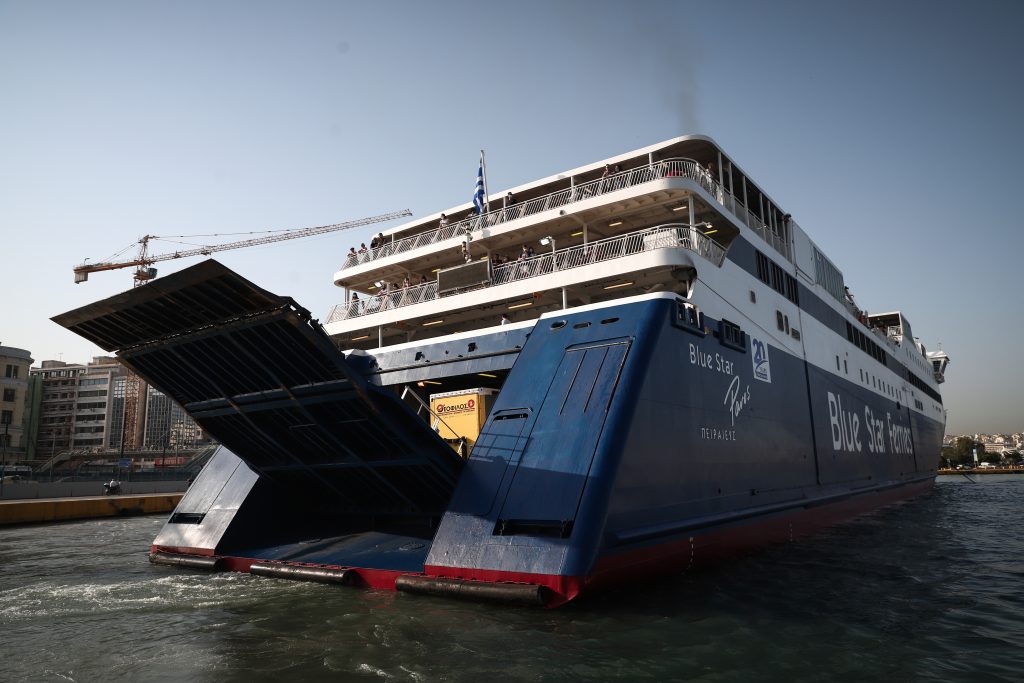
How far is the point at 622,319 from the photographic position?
10.3 metres

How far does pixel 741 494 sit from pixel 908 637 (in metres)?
5.27

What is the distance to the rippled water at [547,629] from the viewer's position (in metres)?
6.14

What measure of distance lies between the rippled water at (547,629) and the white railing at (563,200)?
328 inches

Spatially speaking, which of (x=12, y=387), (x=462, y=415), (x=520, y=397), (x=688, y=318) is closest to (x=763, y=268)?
(x=688, y=318)

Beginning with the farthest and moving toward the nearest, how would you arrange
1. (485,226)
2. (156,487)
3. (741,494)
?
(156,487)
(485,226)
(741,494)

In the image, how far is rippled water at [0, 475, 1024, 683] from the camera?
614 centimetres

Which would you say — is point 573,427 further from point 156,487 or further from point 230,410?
point 156,487

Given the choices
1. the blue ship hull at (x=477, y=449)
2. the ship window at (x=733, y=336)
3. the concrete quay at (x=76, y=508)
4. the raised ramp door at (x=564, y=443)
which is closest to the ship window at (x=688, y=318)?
the blue ship hull at (x=477, y=449)

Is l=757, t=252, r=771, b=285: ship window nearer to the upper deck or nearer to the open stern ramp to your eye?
the upper deck

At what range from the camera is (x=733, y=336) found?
13.0m

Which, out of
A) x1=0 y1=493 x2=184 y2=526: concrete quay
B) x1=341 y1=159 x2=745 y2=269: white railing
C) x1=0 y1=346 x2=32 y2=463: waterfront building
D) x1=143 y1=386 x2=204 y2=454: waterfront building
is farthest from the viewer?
x1=143 y1=386 x2=204 y2=454: waterfront building

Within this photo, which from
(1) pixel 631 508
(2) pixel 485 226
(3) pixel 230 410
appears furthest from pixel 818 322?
(3) pixel 230 410

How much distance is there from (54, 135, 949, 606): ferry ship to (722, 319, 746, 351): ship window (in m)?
0.13

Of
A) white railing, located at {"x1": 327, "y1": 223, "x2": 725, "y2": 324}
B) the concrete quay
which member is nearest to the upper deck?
white railing, located at {"x1": 327, "y1": 223, "x2": 725, "y2": 324}
